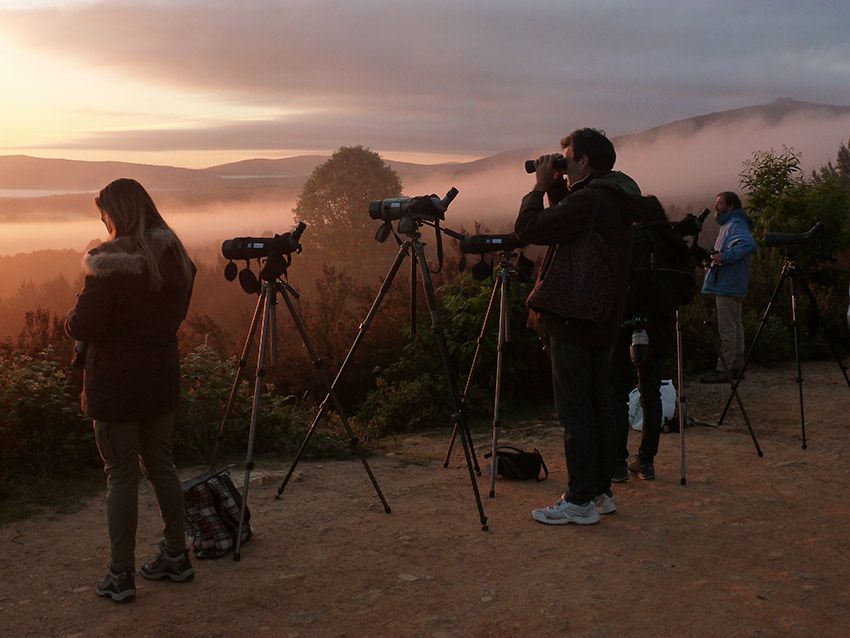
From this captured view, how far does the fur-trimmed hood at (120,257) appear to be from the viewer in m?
4.18

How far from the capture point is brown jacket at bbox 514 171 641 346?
5.13 m

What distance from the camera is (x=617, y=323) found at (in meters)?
5.45

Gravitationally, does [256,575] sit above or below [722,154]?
below

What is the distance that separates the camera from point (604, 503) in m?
5.81

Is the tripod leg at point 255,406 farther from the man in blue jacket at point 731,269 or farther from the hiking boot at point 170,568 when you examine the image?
the man in blue jacket at point 731,269

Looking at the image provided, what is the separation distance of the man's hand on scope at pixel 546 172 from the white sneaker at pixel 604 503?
2041 mm

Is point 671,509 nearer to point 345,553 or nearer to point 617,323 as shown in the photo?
point 617,323

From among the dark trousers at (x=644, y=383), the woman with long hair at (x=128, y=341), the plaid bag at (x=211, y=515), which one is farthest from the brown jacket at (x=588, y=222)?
the plaid bag at (x=211, y=515)

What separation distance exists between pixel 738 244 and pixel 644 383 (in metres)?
3.86

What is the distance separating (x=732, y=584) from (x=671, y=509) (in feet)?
4.39

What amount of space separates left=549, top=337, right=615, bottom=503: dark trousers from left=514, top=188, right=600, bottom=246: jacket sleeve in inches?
26.5

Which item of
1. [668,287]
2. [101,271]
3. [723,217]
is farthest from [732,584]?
[723,217]

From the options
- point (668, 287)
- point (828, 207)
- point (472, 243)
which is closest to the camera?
point (472, 243)

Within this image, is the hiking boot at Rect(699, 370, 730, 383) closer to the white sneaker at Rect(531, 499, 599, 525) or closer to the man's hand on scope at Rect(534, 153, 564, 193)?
the white sneaker at Rect(531, 499, 599, 525)
